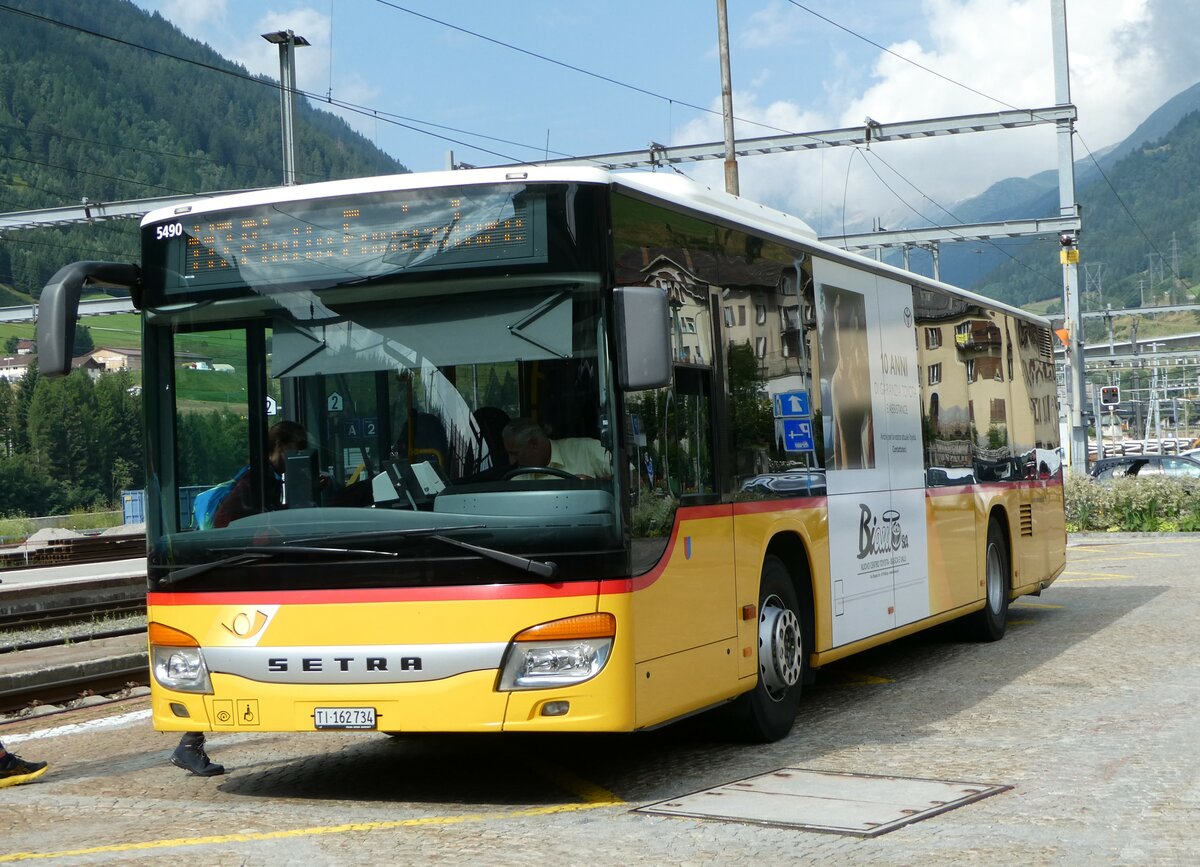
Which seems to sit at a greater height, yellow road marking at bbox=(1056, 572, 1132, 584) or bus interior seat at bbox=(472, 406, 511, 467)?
bus interior seat at bbox=(472, 406, 511, 467)

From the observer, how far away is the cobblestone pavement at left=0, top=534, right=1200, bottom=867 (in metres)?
6.23

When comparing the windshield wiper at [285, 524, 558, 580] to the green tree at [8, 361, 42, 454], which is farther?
the green tree at [8, 361, 42, 454]

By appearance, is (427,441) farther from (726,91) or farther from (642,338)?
(726,91)

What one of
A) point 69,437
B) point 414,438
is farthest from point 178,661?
point 69,437

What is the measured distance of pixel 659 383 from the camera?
6887 millimetres

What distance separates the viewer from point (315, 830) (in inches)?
268

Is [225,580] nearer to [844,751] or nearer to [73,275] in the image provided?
[73,275]

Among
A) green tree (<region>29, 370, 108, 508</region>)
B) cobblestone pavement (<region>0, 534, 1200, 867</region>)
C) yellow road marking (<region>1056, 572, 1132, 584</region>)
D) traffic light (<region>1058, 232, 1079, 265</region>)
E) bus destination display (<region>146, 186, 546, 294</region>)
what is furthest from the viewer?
green tree (<region>29, 370, 108, 508</region>)

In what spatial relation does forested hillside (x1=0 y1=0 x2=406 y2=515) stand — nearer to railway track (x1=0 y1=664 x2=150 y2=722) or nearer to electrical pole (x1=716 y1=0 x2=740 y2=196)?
electrical pole (x1=716 y1=0 x2=740 y2=196)

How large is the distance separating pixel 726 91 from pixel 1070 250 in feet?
29.1

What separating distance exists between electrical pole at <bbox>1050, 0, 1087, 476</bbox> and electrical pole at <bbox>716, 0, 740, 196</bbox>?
7875 millimetres

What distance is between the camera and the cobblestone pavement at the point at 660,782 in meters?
6.23

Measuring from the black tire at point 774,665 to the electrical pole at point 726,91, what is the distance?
62.4 ft

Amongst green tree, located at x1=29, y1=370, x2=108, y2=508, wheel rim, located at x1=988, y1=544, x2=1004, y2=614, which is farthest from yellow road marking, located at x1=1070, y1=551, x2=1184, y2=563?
green tree, located at x1=29, y1=370, x2=108, y2=508
